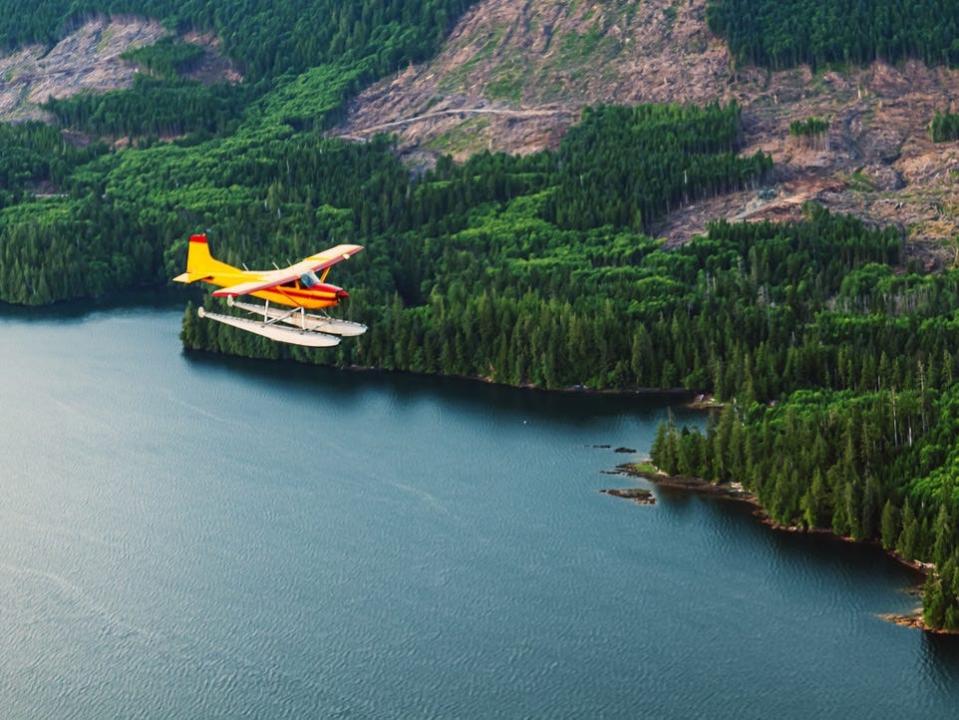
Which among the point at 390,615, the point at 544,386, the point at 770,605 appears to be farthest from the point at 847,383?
the point at 390,615

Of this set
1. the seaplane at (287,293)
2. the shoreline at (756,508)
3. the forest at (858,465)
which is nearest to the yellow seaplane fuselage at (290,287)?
the seaplane at (287,293)

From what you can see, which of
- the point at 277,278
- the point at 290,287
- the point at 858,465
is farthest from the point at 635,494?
the point at 277,278

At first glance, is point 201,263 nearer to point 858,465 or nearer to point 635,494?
point 635,494

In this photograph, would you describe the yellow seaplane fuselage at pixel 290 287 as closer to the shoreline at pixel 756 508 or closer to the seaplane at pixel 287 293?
the seaplane at pixel 287 293

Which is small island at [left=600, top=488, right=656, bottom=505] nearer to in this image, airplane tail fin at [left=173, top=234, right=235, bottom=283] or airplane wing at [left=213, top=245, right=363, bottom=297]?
airplane wing at [left=213, top=245, right=363, bottom=297]

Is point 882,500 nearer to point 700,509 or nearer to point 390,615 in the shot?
point 700,509
